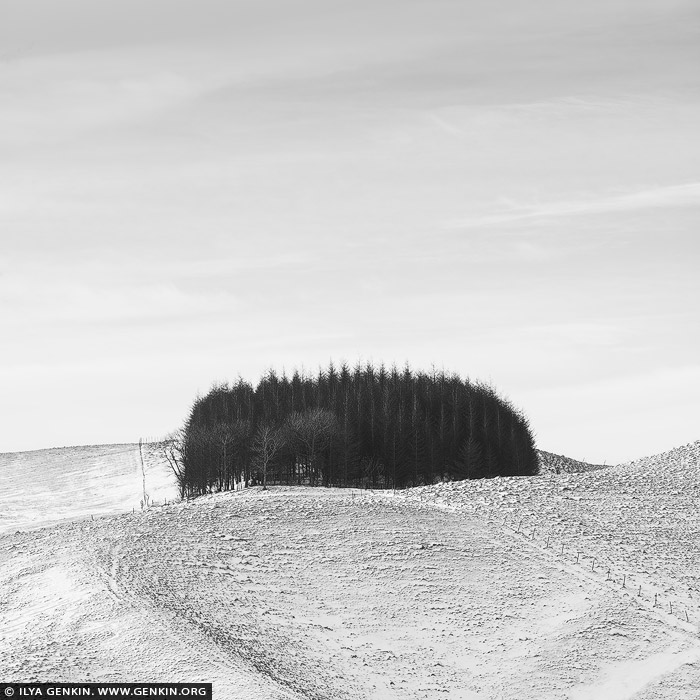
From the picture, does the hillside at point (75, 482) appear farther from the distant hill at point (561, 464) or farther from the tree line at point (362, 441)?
the distant hill at point (561, 464)

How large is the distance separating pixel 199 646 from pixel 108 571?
8074 mm

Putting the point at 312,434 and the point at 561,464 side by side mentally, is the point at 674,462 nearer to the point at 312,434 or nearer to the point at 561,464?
the point at 312,434

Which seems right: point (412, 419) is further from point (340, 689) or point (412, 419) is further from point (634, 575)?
point (340, 689)

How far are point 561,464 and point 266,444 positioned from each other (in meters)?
42.7

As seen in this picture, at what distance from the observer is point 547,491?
161 ft

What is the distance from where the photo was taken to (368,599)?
3278cm

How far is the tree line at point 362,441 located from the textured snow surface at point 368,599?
19068 mm

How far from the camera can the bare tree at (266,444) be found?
60.8 meters

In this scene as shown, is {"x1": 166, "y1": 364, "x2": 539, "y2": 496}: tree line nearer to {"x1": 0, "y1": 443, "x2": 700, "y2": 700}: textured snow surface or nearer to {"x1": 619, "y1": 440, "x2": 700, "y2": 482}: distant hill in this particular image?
{"x1": 619, "y1": 440, "x2": 700, "y2": 482}: distant hill

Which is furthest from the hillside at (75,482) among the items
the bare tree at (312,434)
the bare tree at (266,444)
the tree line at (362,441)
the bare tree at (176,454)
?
the bare tree at (312,434)

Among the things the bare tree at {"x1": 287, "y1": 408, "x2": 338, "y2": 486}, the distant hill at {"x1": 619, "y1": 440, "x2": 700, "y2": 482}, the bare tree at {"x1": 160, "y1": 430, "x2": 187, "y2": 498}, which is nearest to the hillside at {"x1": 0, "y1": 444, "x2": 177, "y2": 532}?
the bare tree at {"x1": 160, "y1": 430, "x2": 187, "y2": 498}

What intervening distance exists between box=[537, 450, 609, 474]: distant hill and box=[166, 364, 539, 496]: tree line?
8.08 meters

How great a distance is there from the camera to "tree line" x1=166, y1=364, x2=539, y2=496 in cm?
6538

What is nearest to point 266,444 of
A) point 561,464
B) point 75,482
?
point 75,482
